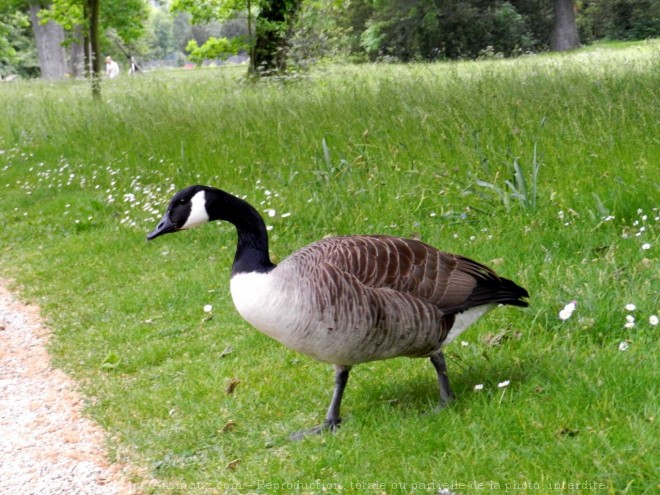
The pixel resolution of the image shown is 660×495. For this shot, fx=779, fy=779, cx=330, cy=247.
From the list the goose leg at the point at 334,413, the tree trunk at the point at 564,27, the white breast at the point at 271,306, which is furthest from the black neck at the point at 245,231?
the tree trunk at the point at 564,27

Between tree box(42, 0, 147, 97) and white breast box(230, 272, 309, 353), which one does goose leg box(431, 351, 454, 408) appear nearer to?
white breast box(230, 272, 309, 353)

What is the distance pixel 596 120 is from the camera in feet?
24.3

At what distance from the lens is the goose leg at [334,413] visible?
13.6ft

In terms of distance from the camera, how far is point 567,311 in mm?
4445

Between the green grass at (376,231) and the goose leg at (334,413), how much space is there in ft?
0.26

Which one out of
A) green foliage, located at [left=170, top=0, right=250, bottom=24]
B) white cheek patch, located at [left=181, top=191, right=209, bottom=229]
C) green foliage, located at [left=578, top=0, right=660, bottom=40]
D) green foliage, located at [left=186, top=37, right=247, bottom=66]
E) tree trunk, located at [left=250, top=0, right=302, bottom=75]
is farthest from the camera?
green foliage, located at [left=578, top=0, right=660, bottom=40]

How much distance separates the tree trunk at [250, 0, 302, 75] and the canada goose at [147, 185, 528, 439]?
12.1 metres

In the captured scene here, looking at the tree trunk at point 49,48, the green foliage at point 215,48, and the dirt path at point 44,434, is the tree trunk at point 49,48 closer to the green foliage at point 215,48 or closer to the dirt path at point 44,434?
the green foliage at point 215,48

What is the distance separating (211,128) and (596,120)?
520 cm

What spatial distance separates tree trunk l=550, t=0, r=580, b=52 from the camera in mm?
26609


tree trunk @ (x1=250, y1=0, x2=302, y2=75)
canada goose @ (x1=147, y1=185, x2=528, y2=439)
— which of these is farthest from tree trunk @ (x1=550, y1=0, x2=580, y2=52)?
canada goose @ (x1=147, y1=185, x2=528, y2=439)

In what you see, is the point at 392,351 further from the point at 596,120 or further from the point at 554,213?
the point at 596,120

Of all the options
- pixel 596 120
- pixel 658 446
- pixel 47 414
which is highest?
pixel 596 120

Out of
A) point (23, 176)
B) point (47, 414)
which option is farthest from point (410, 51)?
point (47, 414)
